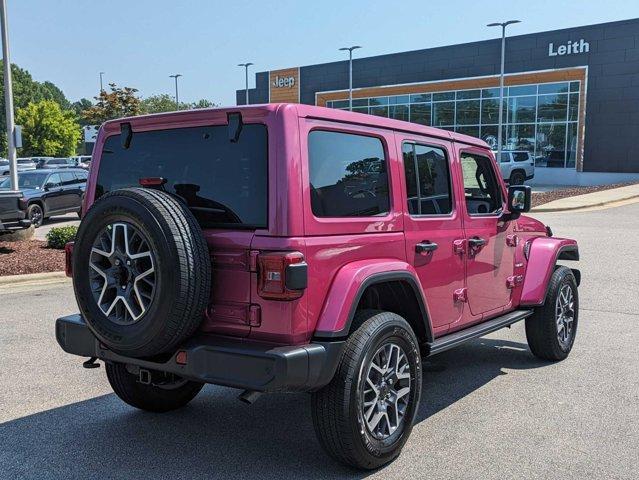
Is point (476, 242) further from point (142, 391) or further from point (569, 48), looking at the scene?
point (569, 48)

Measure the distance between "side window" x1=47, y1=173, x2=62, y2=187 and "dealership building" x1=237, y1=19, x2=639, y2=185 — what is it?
27.4 m

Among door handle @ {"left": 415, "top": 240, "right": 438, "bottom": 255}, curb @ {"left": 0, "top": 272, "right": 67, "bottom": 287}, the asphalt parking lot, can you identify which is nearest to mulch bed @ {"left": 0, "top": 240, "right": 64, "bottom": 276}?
curb @ {"left": 0, "top": 272, "right": 67, "bottom": 287}

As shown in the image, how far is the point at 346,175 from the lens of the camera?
3.63m

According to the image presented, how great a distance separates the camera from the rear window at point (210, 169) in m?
3.31

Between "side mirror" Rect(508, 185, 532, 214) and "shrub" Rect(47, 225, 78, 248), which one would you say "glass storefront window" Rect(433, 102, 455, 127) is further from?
"side mirror" Rect(508, 185, 532, 214)

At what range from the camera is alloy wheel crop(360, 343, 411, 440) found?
3.50 meters

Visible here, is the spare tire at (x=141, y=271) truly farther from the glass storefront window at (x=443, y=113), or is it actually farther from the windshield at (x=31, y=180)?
the glass storefront window at (x=443, y=113)

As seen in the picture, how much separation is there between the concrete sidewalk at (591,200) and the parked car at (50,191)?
50.9 ft

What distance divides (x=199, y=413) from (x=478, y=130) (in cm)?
3925

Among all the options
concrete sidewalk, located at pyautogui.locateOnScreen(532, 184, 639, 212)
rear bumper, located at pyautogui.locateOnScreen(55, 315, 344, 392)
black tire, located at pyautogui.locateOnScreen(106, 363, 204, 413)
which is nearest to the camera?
rear bumper, located at pyautogui.locateOnScreen(55, 315, 344, 392)

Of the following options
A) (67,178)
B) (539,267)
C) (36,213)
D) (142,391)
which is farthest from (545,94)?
(142,391)

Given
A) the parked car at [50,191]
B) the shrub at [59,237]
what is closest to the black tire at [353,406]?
the shrub at [59,237]

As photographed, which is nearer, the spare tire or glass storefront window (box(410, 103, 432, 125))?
the spare tire

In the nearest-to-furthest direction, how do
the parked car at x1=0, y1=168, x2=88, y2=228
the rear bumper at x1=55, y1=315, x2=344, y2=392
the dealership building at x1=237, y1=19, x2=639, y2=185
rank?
the rear bumper at x1=55, y1=315, x2=344, y2=392 < the parked car at x1=0, y1=168, x2=88, y2=228 < the dealership building at x1=237, y1=19, x2=639, y2=185
